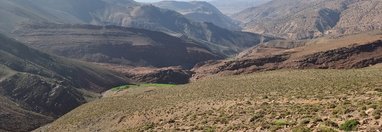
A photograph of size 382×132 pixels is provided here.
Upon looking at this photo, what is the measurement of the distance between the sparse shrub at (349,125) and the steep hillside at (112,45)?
392ft

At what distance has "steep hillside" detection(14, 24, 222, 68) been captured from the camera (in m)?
142

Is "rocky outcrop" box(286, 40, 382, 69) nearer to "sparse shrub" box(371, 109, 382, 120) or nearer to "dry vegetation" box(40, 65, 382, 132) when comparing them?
"dry vegetation" box(40, 65, 382, 132)

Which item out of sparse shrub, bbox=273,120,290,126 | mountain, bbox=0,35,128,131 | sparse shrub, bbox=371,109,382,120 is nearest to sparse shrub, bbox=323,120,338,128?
sparse shrub, bbox=371,109,382,120

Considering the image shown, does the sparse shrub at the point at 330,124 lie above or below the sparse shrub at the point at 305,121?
above

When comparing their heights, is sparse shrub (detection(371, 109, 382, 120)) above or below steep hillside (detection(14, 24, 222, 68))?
→ above

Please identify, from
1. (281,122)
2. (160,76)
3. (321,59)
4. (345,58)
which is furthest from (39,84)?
(281,122)

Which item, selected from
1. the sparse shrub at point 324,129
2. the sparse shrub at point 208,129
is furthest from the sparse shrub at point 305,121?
the sparse shrub at point 208,129

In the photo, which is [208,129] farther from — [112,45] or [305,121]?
[112,45]

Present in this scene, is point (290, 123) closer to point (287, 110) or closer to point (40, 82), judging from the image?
point (287, 110)

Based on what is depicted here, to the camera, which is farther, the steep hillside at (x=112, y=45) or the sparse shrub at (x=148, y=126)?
the steep hillside at (x=112, y=45)

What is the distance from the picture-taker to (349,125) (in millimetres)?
22453

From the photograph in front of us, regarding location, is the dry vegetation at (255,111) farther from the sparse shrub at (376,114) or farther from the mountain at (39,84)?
the mountain at (39,84)

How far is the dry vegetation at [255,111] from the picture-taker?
2492cm

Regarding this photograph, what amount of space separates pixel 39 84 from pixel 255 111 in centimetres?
5454
